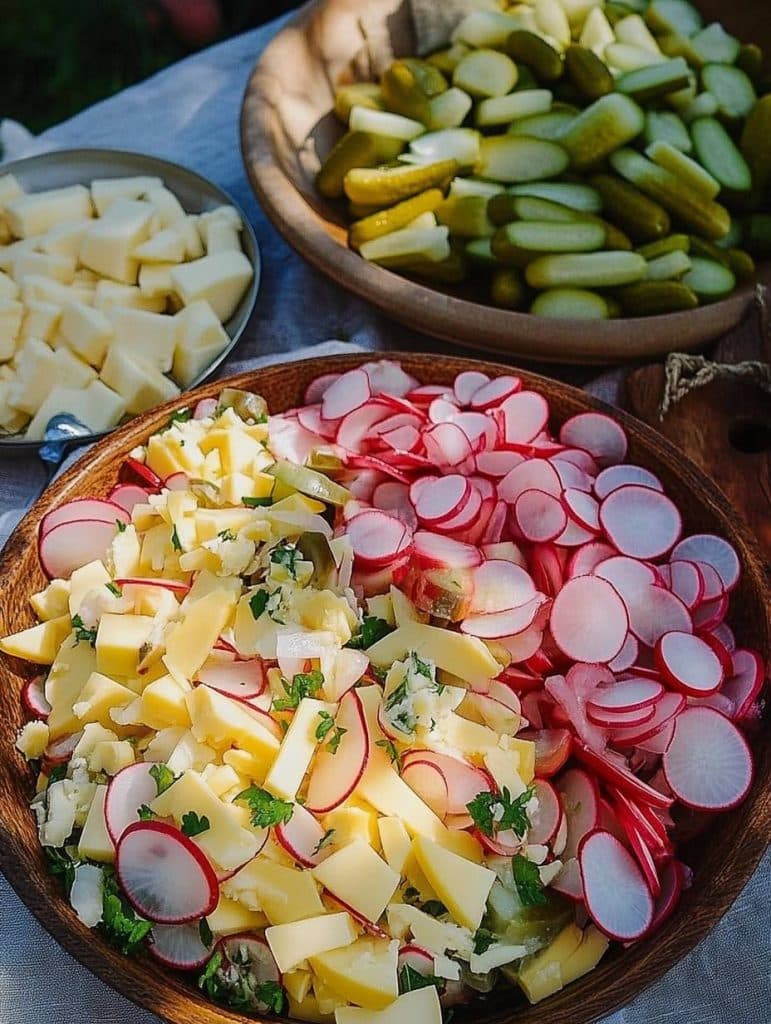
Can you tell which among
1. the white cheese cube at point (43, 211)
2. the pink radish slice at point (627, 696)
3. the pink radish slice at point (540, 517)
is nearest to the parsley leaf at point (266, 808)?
the pink radish slice at point (627, 696)

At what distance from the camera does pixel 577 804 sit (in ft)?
3.51

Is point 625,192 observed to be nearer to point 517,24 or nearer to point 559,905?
point 517,24

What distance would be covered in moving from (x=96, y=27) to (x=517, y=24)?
179 centimetres

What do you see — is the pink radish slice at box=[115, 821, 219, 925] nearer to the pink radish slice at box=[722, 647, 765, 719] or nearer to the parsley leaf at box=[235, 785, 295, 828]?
the parsley leaf at box=[235, 785, 295, 828]

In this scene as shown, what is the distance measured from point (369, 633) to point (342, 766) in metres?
0.17

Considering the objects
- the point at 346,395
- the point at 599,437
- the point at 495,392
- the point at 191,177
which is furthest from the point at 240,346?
the point at 599,437

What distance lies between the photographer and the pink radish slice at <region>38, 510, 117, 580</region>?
1234 mm

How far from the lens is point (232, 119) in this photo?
7.45ft

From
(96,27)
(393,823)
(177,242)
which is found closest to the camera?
(393,823)

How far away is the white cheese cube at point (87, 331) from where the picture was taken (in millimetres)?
1677

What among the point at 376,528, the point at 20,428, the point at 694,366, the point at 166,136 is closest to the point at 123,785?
the point at 376,528

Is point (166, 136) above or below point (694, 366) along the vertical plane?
above

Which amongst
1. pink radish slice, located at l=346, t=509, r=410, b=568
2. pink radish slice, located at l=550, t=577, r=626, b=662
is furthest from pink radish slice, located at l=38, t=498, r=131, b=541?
pink radish slice, located at l=550, t=577, r=626, b=662

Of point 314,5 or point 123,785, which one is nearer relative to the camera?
point 123,785
